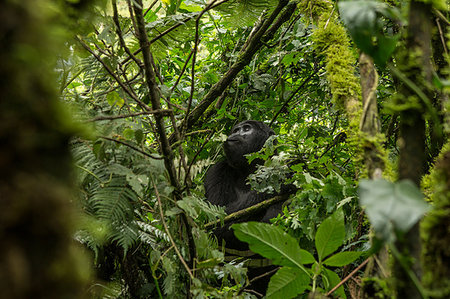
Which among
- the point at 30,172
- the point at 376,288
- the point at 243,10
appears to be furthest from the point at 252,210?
the point at 30,172

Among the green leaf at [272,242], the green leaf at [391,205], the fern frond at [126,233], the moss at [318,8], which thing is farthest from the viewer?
the moss at [318,8]

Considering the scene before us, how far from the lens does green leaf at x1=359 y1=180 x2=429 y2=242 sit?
1.59 feet

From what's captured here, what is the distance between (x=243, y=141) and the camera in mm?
3002

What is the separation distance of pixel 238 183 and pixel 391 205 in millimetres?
2736

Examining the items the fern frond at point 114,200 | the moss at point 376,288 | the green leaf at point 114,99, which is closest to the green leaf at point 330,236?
the moss at point 376,288

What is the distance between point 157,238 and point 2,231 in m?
1.68

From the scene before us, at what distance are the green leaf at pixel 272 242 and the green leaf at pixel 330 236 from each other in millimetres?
70

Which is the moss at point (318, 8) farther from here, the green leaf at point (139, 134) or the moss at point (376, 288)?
the moss at point (376, 288)

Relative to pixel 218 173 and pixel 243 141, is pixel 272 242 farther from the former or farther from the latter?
pixel 218 173

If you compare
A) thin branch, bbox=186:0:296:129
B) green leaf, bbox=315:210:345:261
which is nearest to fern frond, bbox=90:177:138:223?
green leaf, bbox=315:210:345:261

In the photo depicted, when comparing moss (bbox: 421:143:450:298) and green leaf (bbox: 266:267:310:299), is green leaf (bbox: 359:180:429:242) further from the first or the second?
green leaf (bbox: 266:267:310:299)

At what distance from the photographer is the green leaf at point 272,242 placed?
0.93 metres

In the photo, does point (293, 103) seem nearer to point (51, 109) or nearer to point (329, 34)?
point (329, 34)

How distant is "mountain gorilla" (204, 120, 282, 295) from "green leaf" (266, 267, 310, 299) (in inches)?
61.4
